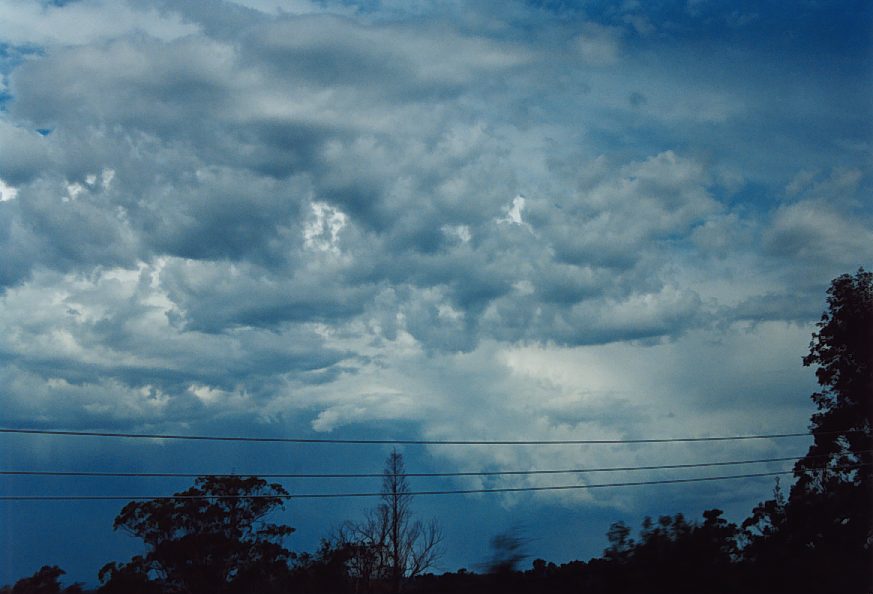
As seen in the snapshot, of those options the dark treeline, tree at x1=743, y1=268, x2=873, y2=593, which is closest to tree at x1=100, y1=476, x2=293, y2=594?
the dark treeline

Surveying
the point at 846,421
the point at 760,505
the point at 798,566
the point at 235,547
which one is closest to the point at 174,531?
the point at 235,547

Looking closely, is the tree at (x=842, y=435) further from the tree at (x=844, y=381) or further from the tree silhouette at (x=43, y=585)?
the tree silhouette at (x=43, y=585)

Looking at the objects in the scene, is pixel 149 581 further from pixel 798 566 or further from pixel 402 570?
pixel 798 566

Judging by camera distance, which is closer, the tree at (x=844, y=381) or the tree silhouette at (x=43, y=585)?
the tree silhouette at (x=43, y=585)

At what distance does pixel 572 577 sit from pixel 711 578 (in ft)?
10.4

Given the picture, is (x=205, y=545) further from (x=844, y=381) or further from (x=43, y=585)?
(x=844, y=381)

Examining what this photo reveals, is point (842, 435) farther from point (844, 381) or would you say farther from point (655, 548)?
point (655, 548)

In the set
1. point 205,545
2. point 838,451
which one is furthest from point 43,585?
point 838,451

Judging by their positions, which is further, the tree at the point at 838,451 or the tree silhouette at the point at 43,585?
the tree at the point at 838,451

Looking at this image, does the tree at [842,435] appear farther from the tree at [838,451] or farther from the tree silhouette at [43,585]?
the tree silhouette at [43,585]

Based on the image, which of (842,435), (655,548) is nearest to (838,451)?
(842,435)

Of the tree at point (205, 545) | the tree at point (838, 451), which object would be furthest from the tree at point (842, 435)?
the tree at point (205, 545)

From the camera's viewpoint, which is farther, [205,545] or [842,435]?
[842,435]

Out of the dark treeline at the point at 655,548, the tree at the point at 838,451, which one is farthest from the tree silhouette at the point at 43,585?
the tree at the point at 838,451
